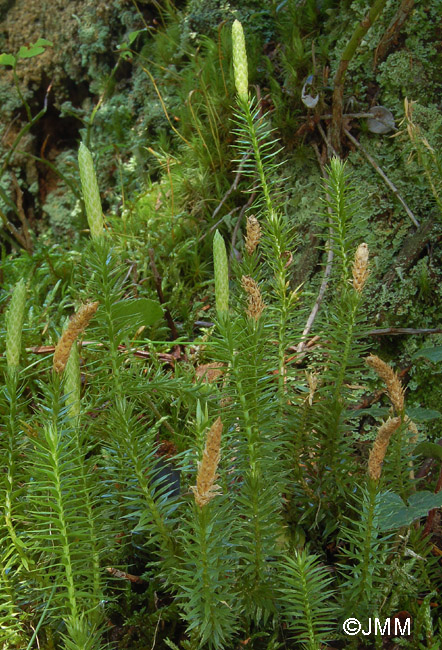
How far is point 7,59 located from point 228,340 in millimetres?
2726

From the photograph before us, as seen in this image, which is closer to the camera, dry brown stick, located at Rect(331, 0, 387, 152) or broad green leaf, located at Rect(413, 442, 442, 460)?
broad green leaf, located at Rect(413, 442, 442, 460)

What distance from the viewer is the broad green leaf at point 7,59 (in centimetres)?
315

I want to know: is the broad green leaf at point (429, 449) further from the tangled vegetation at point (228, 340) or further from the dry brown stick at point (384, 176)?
the dry brown stick at point (384, 176)

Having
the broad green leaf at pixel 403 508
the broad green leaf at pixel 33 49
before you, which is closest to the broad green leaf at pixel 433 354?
the broad green leaf at pixel 403 508

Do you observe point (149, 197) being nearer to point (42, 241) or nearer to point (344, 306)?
point (42, 241)

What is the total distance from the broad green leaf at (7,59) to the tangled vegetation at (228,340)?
0.44ft

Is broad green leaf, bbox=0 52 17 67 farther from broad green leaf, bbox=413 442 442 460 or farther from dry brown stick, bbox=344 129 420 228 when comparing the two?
broad green leaf, bbox=413 442 442 460

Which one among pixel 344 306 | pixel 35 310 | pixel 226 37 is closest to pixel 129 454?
pixel 344 306

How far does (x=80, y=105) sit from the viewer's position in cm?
346

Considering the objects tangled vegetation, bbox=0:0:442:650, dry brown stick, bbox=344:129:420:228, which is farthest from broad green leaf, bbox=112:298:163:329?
dry brown stick, bbox=344:129:420:228

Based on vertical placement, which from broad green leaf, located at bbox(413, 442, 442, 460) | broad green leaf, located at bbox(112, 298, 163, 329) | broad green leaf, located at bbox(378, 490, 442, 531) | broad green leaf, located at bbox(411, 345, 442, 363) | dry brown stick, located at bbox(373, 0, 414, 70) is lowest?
broad green leaf, located at bbox(413, 442, 442, 460)

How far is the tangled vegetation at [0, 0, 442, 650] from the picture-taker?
1146 millimetres

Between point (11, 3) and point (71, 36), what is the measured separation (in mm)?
428

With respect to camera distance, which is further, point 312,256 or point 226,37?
point 226,37
